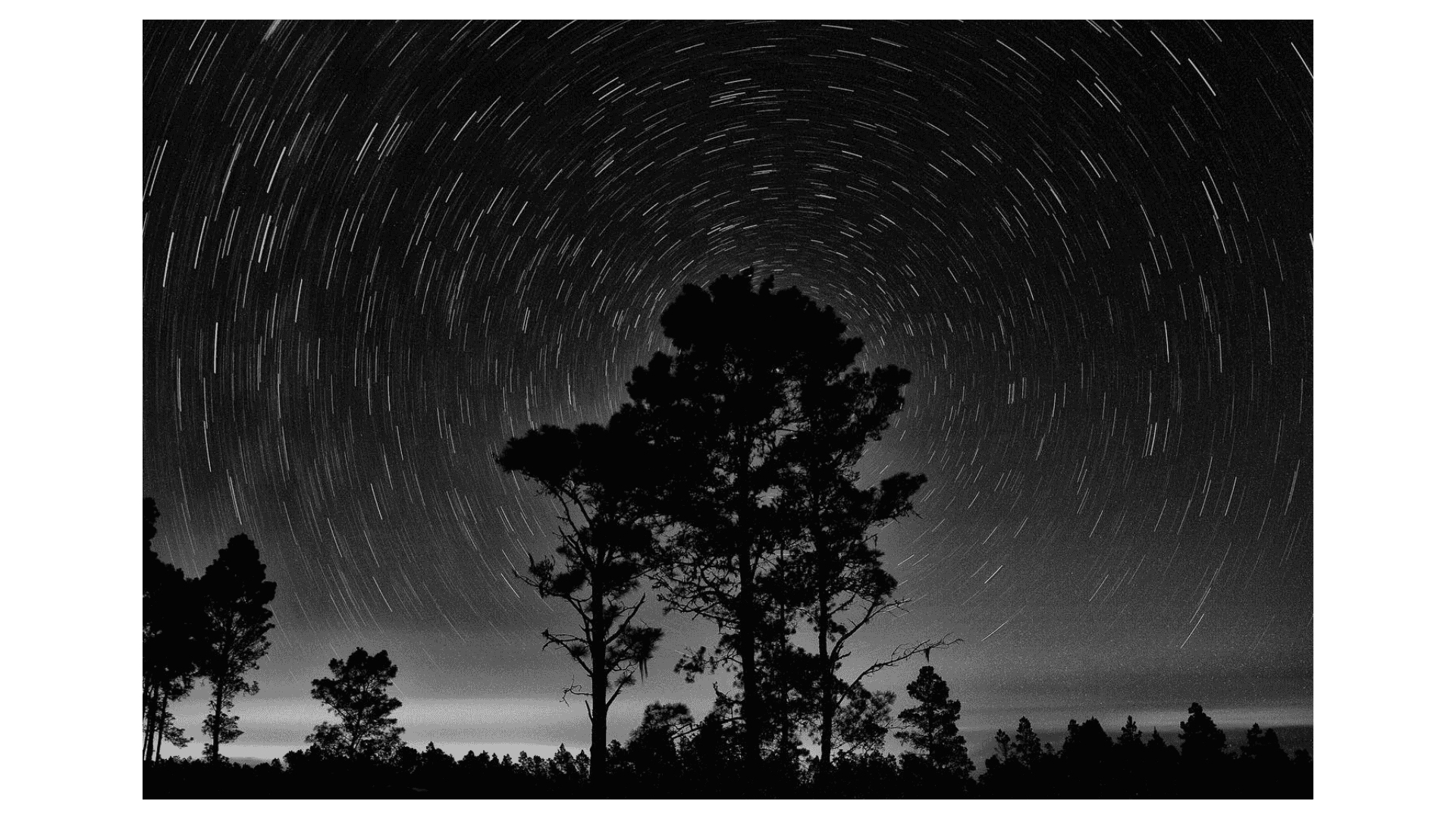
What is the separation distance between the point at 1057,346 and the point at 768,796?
6.36m

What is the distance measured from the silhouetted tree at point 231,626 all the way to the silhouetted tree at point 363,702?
1393 mm

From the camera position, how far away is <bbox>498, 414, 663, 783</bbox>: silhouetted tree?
1120 cm

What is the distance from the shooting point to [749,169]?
37.9ft

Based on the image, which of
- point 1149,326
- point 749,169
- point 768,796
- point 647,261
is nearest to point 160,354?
point 647,261

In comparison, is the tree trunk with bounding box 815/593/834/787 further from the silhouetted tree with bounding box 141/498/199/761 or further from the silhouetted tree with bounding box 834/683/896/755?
the silhouetted tree with bounding box 141/498/199/761

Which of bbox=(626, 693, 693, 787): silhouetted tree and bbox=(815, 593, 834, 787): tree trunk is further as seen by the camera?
bbox=(815, 593, 834, 787): tree trunk

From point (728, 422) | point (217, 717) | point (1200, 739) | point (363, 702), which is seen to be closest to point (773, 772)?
point (728, 422)

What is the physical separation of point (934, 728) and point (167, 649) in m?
12.1

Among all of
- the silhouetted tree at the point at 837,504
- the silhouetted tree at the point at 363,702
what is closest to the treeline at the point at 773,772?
the silhouetted tree at the point at 837,504

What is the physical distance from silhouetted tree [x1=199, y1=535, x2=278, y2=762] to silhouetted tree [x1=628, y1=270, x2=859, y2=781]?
6.21m

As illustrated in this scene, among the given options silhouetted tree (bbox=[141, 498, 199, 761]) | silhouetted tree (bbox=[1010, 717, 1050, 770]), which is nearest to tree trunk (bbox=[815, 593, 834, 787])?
silhouetted tree (bbox=[1010, 717, 1050, 770])

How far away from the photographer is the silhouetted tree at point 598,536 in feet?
36.8

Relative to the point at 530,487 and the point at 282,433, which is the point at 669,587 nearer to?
the point at 530,487

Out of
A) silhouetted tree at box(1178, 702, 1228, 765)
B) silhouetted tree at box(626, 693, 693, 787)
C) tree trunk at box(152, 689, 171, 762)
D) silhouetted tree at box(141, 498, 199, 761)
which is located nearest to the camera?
silhouetted tree at box(1178, 702, 1228, 765)
